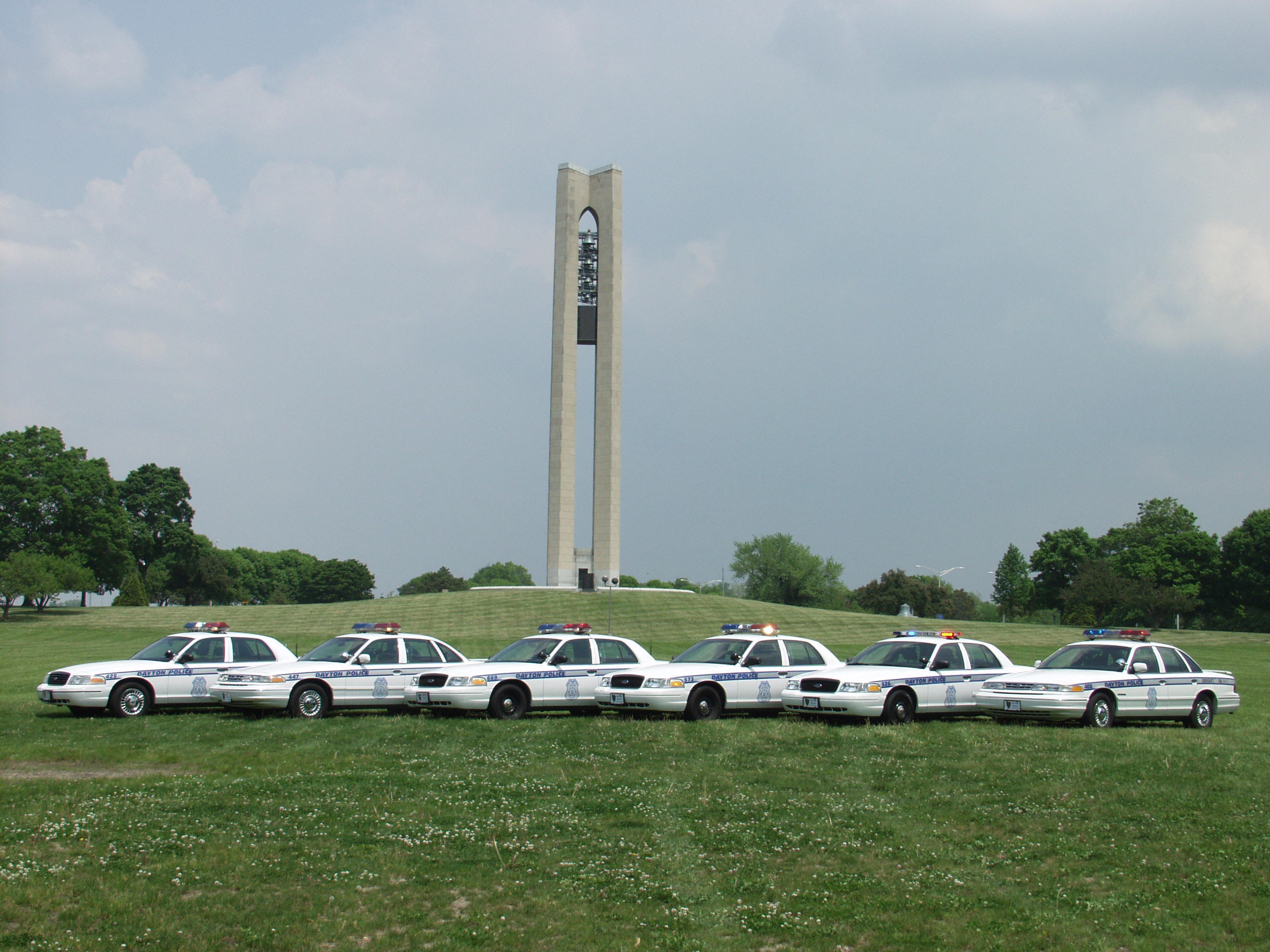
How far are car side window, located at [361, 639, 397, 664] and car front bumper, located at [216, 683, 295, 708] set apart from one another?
1.46m

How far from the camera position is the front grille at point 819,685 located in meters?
16.4

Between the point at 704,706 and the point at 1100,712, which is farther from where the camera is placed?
the point at 704,706

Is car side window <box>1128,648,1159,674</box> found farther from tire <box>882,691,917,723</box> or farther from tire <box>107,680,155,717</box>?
tire <box>107,680,155,717</box>

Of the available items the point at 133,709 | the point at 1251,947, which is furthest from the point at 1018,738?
the point at 133,709

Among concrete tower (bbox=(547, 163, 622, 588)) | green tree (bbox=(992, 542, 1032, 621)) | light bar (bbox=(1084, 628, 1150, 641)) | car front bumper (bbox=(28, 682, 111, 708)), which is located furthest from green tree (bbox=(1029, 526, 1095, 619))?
car front bumper (bbox=(28, 682, 111, 708))

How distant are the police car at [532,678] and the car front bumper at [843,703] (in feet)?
9.78

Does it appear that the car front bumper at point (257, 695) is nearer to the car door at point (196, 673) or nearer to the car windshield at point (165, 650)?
the car door at point (196, 673)

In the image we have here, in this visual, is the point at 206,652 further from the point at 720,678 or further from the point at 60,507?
the point at 60,507

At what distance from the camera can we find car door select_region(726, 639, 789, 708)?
57.5 ft

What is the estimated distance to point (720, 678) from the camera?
17359 millimetres

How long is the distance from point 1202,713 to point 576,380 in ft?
170

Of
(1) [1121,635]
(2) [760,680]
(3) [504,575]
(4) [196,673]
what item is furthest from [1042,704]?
(3) [504,575]

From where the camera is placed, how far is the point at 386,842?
348 inches

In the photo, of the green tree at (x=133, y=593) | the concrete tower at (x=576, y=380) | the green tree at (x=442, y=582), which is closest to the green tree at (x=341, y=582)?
the green tree at (x=442, y=582)
